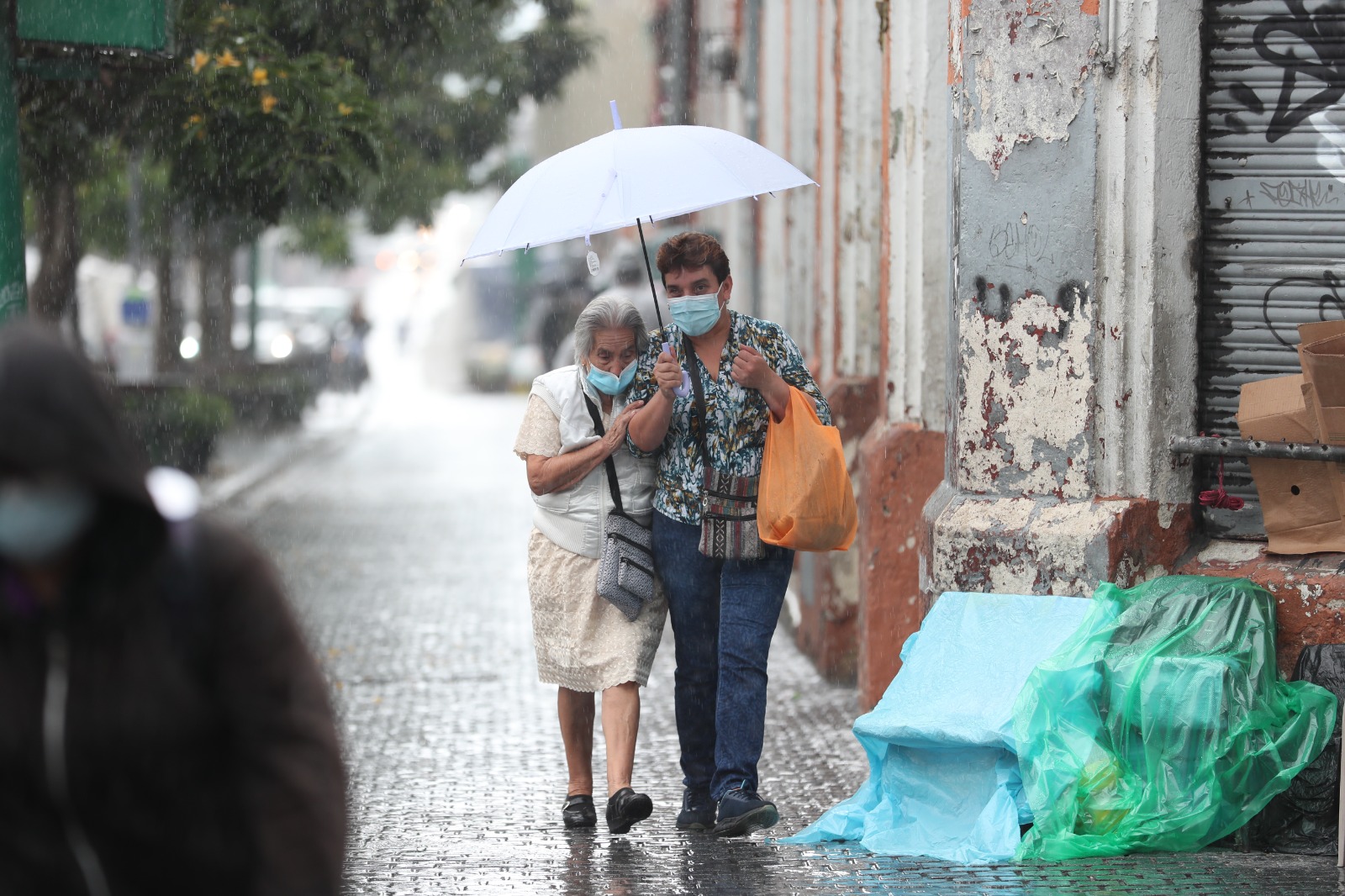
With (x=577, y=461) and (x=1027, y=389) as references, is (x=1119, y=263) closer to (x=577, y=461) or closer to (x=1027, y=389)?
(x=1027, y=389)

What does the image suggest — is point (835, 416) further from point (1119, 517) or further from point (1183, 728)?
point (1183, 728)

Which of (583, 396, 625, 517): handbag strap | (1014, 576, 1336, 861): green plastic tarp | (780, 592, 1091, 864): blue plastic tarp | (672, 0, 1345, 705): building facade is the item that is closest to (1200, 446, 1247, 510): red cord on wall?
(672, 0, 1345, 705): building facade

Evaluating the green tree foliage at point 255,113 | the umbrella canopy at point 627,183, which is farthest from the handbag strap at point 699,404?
the green tree foliage at point 255,113

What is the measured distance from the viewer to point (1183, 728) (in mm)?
5098

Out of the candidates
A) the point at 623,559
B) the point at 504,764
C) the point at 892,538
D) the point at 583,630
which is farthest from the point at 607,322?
the point at 892,538

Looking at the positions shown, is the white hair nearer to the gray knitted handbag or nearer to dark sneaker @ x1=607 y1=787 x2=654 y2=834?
the gray knitted handbag

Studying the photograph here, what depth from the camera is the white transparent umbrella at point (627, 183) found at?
522cm

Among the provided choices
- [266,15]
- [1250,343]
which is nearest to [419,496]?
[266,15]

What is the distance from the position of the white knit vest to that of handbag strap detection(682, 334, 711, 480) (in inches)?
9.4

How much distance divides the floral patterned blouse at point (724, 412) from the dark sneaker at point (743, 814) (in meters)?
0.85

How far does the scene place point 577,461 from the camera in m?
5.55

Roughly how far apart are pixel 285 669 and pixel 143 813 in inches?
9.8

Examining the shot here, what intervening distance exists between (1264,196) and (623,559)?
2.45 m

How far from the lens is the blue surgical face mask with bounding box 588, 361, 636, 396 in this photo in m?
5.54
